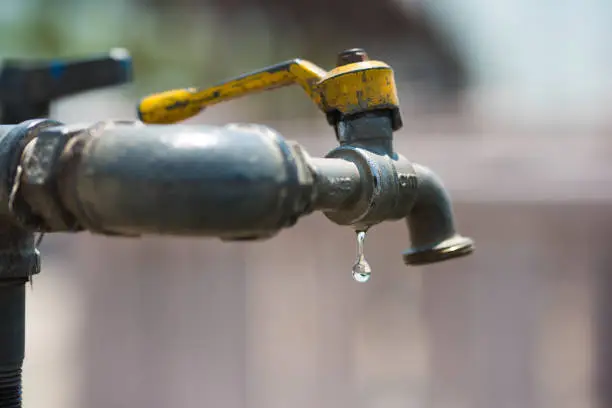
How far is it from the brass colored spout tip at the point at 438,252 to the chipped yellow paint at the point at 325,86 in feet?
0.33

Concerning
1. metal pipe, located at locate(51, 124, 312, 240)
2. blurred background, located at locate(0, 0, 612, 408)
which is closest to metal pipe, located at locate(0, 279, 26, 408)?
metal pipe, located at locate(51, 124, 312, 240)

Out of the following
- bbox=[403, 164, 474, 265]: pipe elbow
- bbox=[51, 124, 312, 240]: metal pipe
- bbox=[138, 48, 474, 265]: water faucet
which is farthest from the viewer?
bbox=[403, 164, 474, 265]: pipe elbow

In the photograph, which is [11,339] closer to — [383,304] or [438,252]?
[438,252]

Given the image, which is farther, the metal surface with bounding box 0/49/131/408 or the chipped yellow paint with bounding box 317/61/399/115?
the chipped yellow paint with bounding box 317/61/399/115

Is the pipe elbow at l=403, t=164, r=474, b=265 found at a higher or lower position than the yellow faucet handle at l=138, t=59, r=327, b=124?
lower

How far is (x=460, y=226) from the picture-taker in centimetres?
273

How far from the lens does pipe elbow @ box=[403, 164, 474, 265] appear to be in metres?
0.60

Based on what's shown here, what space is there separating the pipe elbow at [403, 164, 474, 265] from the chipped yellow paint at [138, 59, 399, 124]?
0.07 m

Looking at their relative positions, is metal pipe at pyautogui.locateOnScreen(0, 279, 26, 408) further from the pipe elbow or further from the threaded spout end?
the pipe elbow

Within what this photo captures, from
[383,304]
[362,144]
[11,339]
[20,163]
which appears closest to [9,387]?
[11,339]

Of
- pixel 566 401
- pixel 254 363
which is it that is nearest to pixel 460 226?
pixel 566 401

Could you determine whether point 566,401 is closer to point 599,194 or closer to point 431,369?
point 431,369

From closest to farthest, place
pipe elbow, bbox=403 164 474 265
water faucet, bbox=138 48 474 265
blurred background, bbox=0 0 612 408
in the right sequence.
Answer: water faucet, bbox=138 48 474 265 < pipe elbow, bbox=403 164 474 265 < blurred background, bbox=0 0 612 408

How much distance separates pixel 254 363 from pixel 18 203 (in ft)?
7.96
